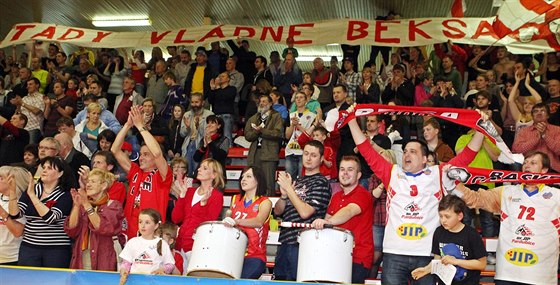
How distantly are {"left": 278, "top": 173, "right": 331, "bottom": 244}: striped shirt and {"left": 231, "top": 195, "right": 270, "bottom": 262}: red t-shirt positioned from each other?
7.4 inches

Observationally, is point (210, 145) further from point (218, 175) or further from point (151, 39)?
point (151, 39)

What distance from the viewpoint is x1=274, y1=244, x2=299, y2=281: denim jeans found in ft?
18.7

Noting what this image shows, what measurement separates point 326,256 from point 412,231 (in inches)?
29.2

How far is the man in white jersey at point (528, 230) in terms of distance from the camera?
5.30m

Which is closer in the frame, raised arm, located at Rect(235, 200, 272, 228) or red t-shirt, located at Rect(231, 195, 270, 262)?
raised arm, located at Rect(235, 200, 272, 228)

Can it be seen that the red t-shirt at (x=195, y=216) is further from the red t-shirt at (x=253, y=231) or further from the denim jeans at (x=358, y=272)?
the denim jeans at (x=358, y=272)

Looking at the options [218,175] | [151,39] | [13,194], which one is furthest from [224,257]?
[151,39]

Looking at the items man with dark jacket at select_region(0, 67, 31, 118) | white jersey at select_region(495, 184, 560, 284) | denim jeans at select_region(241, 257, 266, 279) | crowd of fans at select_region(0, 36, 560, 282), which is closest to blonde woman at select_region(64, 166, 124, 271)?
crowd of fans at select_region(0, 36, 560, 282)

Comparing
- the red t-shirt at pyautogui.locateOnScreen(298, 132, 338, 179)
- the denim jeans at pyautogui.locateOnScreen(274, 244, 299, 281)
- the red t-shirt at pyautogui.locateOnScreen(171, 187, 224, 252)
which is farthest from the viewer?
the red t-shirt at pyautogui.locateOnScreen(298, 132, 338, 179)

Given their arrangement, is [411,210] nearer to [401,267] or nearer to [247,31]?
[401,267]

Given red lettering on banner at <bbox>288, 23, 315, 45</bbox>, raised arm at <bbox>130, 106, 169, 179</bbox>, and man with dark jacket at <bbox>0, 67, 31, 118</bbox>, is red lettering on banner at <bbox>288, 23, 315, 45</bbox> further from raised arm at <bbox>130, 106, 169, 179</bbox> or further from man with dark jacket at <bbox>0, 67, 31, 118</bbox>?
raised arm at <bbox>130, 106, 169, 179</bbox>

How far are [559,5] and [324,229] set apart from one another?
196 inches

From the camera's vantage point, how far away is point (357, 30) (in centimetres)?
1299

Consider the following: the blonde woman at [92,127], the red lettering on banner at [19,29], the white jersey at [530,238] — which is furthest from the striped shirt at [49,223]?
the red lettering on banner at [19,29]
